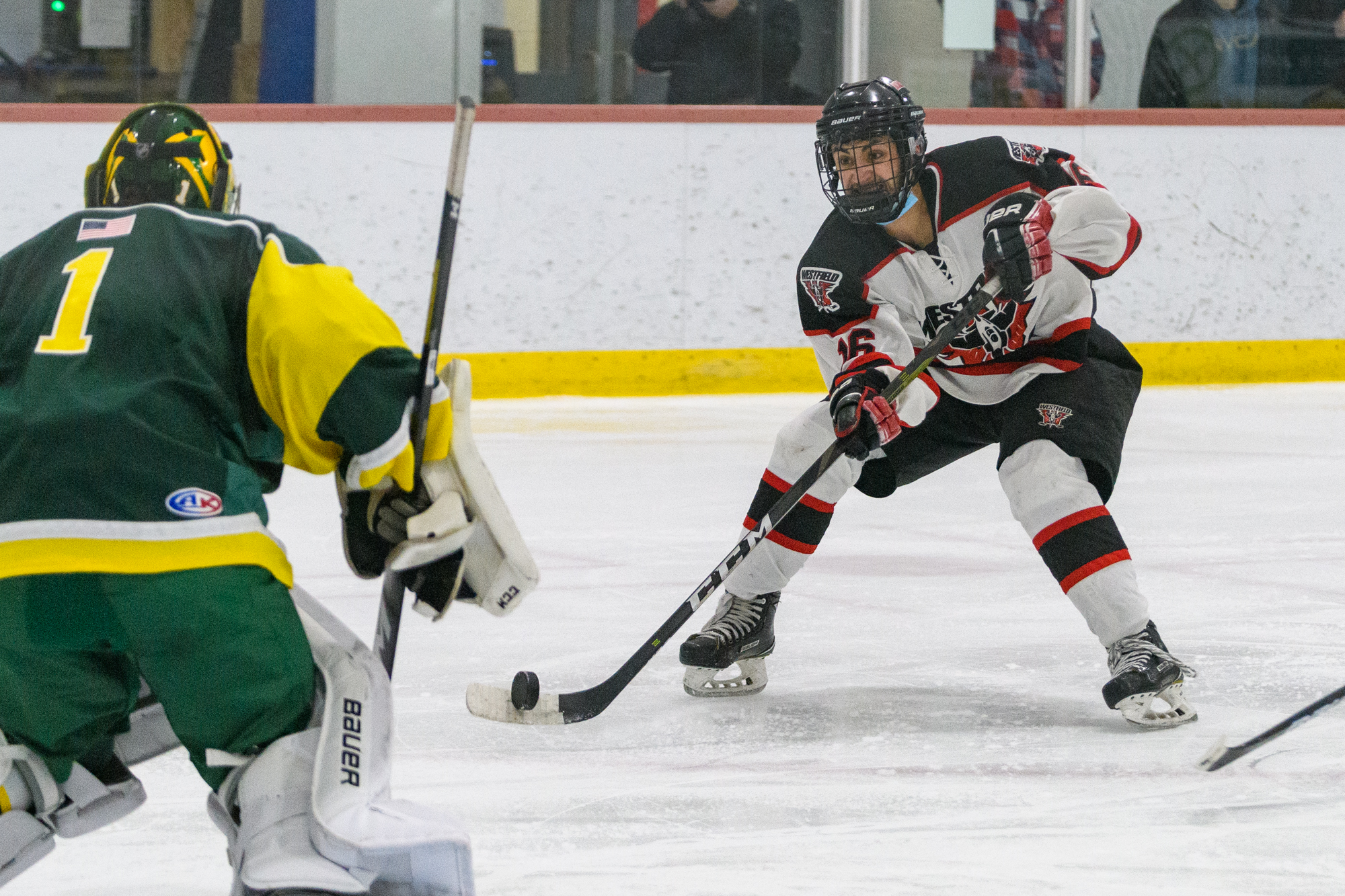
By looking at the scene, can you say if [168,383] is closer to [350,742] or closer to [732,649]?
[350,742]

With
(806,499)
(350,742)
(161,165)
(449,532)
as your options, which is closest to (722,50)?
(806,499)

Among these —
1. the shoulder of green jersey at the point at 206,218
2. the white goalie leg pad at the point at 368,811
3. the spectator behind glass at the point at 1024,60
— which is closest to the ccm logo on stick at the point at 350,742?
the white goalie leg pad at the point at 368,811

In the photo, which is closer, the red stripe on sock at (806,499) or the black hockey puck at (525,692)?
the black hockey puck at (525,692)

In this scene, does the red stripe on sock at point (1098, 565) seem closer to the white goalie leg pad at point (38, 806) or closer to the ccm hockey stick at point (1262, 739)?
the ccm hockey stick at point (1262, 739)

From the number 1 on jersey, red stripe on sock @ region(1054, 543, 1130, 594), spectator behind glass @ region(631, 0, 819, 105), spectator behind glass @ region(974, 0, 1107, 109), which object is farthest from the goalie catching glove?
spectator behind glass @ region(974, 0, 1107, 109)

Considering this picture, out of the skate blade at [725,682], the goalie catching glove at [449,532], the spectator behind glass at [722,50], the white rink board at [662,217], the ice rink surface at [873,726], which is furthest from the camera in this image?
the spectator behind glass at [722,50]

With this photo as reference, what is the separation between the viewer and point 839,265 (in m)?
2.47

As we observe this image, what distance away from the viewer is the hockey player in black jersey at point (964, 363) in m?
2.26

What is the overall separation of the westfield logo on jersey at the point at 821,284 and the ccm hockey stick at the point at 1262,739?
2.78 feet

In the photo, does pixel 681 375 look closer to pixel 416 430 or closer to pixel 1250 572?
pixel 1250 572

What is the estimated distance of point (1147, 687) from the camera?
7.11 ft

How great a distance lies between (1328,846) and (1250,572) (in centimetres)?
161

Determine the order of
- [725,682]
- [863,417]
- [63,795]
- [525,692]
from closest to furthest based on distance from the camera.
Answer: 1. [63,795]
2. [525,692]
3. [863,417]
4. [725,682]

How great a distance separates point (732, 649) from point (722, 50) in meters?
4.36
